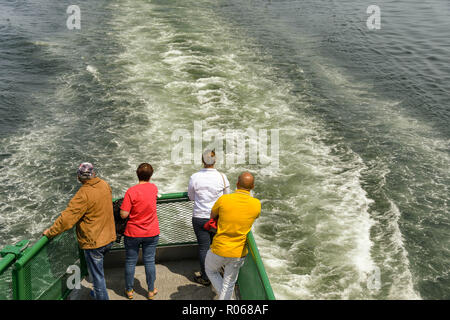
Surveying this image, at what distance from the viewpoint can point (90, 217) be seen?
4859mm

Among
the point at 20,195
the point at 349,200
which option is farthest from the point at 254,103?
the point at 20,195

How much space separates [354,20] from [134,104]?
1735cm

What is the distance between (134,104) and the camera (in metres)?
15.8

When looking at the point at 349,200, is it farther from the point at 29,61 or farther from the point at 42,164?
the point at 29,61

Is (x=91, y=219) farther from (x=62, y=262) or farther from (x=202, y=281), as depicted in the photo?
(x=202, y=281)

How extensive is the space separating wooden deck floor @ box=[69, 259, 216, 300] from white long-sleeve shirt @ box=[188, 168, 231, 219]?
1181mm

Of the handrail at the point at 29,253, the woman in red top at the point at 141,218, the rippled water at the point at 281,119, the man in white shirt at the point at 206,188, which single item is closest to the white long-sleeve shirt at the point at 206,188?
the man in white shirt at the point at 206,188

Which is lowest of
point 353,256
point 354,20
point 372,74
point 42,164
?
point 353,256

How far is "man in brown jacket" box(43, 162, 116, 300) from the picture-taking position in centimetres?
471

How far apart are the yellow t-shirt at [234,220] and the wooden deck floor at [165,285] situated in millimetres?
1329

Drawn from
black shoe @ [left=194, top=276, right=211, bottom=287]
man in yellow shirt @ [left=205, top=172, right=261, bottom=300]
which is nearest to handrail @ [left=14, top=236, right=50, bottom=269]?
man in yellow shirt @ [left=205, top=172, right=261, bottom=300]

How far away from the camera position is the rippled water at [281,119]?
369 inches

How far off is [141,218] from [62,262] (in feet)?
4.22

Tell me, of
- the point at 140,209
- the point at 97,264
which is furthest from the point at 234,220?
the point at 97,264
